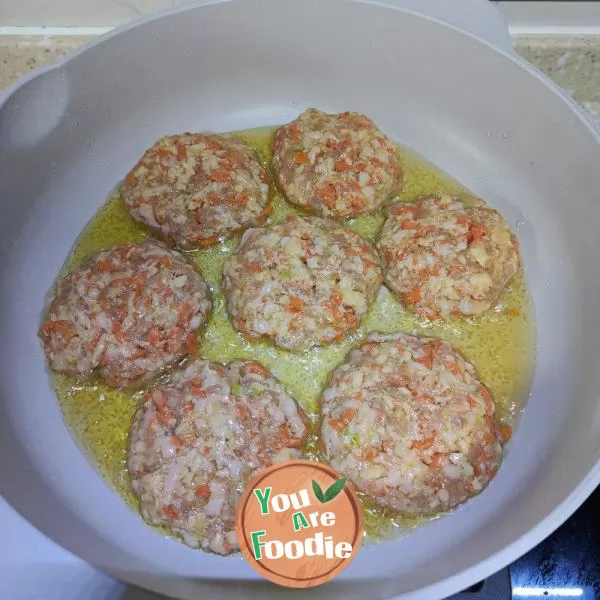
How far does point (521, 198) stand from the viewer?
2119 mm

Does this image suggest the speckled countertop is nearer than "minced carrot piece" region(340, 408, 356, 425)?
No

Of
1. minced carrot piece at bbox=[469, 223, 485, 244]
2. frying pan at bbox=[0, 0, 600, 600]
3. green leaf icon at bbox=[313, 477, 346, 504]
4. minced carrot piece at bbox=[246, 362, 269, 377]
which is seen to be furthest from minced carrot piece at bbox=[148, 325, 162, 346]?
minced carrot piece at bbox=[469, 223, 485, 244]

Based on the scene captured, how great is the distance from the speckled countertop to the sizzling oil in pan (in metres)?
0.74

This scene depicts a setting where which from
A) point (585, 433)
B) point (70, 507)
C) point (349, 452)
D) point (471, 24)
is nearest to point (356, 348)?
point (349, 452)

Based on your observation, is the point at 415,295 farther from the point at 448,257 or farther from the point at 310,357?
the point at 310,357

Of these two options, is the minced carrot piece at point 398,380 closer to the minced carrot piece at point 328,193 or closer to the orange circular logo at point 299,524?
the orange circular logo at point 299,524

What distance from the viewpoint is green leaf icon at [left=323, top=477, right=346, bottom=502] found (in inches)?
66.7

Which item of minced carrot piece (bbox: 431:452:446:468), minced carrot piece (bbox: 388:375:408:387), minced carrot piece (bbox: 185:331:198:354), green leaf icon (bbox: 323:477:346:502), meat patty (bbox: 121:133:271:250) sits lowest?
green leaf icon (bbox: 323:477:346:502)

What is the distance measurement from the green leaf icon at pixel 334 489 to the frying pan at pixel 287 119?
0.60ft

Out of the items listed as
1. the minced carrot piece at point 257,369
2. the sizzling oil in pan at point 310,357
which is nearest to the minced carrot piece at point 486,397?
the sizzling oil in pan at point 310,357

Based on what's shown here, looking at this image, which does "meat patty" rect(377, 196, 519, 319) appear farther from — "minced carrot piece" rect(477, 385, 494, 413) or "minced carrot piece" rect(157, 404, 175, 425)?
"minced carrot piece" rect(157, 404, 175, 425)

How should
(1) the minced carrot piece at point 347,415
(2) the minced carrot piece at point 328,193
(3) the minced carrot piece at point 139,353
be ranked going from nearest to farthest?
(1) the minced carrot piece at point 347,415
(3) the minced carrot piece at point 139,353
(2) the minced carrot piece at point 328,193

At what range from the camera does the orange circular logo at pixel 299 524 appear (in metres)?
1.60

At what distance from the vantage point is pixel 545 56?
221 cm
